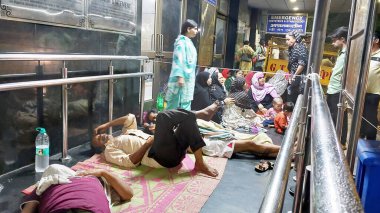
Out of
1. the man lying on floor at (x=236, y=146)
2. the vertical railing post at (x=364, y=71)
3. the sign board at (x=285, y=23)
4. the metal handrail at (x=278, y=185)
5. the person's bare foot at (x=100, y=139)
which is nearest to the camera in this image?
the metal handrail at (x=278, y=185)

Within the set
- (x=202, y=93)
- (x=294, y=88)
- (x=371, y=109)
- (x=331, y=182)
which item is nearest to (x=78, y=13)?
(x=202, y=93)

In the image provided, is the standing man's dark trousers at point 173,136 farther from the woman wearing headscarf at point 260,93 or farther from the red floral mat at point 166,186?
the woman wearing headscarf at point 260,93

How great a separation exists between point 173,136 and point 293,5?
8995mm

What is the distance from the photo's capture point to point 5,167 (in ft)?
8.78

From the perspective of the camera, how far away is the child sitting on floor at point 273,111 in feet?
15.6

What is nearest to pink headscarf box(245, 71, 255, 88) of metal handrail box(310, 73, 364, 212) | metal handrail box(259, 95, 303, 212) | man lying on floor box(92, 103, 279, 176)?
man lying on floor box(92, 103, 279, 176)

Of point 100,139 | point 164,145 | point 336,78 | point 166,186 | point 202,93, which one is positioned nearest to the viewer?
point 166,186

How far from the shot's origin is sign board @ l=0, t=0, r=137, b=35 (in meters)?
2.56

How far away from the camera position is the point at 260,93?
15.5 feet

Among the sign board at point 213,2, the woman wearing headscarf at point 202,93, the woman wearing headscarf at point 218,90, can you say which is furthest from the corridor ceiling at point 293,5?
the woman wearing headscarf at point 202,93

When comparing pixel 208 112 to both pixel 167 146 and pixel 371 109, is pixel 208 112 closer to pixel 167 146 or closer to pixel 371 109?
pixel 167 146

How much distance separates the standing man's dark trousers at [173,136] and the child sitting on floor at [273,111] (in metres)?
2.21

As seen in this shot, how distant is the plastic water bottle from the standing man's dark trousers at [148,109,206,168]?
3.09 feet

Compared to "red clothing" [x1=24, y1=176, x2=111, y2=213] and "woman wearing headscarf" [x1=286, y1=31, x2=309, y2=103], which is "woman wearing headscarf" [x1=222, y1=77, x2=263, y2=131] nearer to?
"woman wearing headscarf" [x1=286, y1=31, x2=309, y2=103]
